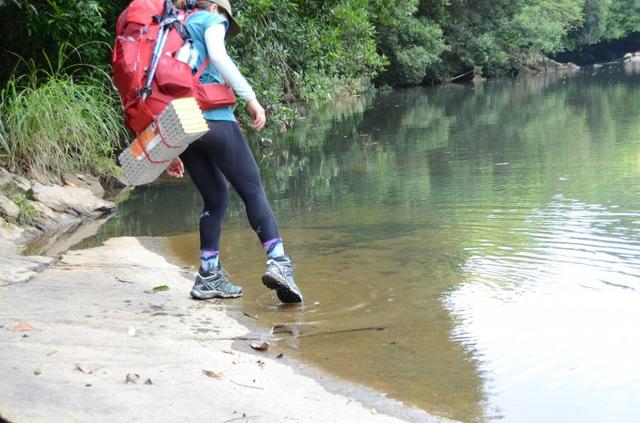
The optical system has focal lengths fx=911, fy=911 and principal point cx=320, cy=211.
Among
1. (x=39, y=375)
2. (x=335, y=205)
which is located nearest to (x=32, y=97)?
(x=335, y=205)

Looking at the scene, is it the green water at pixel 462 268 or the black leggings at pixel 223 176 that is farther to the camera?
the black leggings at pixel 223 176

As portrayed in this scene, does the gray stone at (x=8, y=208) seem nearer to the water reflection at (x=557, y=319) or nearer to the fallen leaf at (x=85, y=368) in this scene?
the water reflection at (x=557, y=319)

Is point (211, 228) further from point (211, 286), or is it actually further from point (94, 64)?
point (94, 64)

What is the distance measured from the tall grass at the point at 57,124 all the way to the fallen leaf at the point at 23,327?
500 centimetres

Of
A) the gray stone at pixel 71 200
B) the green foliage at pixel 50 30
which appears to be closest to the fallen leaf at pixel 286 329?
the gray stone at pixel 71 200

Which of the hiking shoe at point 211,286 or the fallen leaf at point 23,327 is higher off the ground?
the fallen leaf at point 23,327

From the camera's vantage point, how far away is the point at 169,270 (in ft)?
19.1

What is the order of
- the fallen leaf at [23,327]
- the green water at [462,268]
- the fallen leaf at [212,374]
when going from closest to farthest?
the fallen leaf at [212,374]
the green water at [462,268]
the fallen leaf at [23,327]

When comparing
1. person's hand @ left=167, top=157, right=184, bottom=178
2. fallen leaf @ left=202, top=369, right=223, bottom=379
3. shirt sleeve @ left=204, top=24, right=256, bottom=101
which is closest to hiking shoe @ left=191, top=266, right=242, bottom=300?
person's hand @ left=167, top=157, right=184, bottom=178

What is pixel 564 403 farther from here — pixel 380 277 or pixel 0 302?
pixel 0 302

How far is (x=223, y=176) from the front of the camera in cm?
498

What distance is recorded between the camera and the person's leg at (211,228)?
4.85m

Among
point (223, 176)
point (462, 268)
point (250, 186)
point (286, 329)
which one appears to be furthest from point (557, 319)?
point (223, 176)

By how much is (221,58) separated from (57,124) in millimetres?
5103
